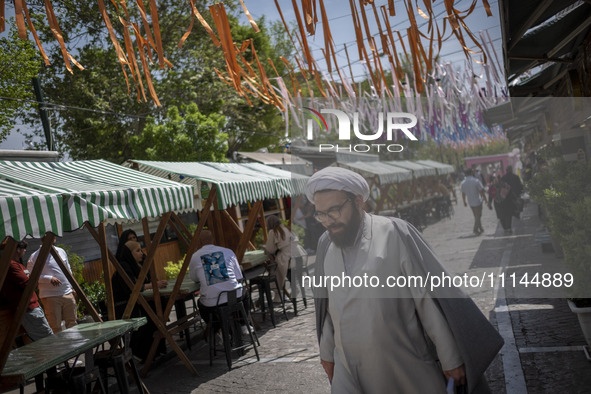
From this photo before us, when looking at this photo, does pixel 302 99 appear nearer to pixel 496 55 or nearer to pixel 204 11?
pixel 496 55

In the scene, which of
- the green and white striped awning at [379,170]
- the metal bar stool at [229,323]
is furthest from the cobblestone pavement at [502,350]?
the green and white striped awning at [379,170]

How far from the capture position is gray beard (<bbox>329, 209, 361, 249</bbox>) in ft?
10.8

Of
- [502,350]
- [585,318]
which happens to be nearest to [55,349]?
[502,350]

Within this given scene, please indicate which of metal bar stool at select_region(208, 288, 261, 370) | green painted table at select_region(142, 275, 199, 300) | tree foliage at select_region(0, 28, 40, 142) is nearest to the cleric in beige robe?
metal bar stool at select_region(208, 288, 261, 370)

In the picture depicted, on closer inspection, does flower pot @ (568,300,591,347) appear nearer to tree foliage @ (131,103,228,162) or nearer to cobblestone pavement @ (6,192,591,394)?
cobblestone pavement @ (6,192,591,394)

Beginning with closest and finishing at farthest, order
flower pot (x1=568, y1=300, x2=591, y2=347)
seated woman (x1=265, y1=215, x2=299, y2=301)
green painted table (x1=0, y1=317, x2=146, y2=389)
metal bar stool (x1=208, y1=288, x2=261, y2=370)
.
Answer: green painted table (x1=0, y1=317, x2=146, y2=389), flower pot (x1=568, y1=300, x2=591, y2=347), metal bar stool (x1=208, y1=288, x2=261, y2=370), seated woman (x1=265, y1=215, x2=299, y2=301)

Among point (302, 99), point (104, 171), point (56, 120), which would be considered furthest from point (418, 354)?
point (56, 120)

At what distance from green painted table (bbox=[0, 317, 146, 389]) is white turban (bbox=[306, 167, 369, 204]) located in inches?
107

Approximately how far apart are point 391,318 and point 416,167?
3.20 feet

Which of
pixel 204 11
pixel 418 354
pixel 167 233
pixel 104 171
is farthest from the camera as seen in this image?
pixel 204 11

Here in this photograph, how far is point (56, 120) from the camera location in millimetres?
18969

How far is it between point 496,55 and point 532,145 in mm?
1375

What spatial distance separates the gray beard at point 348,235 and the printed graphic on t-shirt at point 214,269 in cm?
395

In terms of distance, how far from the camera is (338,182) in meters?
3.34
